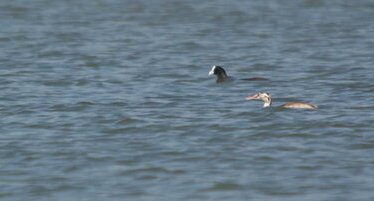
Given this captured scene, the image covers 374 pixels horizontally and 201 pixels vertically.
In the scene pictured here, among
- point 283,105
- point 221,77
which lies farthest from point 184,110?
point 221,77

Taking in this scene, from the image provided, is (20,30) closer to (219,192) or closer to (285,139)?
(285,139)

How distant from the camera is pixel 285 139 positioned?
15.6 metres

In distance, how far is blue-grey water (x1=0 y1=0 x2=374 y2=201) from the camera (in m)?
13.3

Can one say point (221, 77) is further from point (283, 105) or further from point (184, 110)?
point (283, 105)

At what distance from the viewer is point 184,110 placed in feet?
59.9

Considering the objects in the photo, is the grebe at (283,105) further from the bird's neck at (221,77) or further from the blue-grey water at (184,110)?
the bird's neck at (221,77)

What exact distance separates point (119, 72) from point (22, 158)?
8.83 meters

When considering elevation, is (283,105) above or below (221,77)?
above

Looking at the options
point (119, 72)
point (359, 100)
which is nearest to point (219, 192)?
point (359, 100)

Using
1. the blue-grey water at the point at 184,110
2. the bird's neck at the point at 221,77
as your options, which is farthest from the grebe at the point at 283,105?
the bird's neck at the point at 221,77

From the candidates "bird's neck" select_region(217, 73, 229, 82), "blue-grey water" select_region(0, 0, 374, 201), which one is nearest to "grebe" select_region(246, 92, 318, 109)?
"blue-grey water" select_region(0, 0, 374, 201)

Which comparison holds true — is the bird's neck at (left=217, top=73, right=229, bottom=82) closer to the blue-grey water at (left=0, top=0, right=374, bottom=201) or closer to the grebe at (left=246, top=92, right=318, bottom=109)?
the blue-grey water at (left=0, top=0, right=374, bottom=201)

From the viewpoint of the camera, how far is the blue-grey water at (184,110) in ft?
43.6

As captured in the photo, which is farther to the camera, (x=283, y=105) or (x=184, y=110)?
(x=184, y=110)
